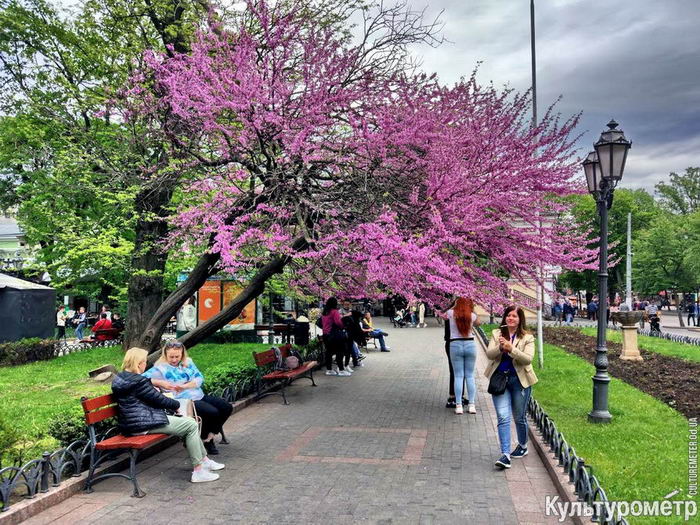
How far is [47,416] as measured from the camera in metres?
9.51

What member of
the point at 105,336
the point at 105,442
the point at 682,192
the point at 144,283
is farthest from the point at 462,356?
the point at 682,192

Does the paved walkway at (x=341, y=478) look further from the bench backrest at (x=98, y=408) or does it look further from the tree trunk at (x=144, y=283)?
the tree trunk at (x=144, y=283)

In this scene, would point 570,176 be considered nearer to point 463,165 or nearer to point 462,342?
point 463,165

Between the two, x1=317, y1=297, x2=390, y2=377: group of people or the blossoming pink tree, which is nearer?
the blossoming pink tree

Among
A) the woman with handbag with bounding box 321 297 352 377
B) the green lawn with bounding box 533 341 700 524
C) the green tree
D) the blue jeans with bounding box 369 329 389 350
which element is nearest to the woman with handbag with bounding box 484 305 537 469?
the green lawn with bounding box 533 341 700 524

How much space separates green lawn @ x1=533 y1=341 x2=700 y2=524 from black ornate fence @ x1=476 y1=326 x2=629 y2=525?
332 mm

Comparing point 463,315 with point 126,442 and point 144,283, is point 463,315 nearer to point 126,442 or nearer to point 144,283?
point 126,442

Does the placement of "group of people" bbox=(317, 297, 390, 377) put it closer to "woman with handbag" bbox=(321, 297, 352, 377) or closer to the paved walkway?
"woman with handbag" bbox=(321, 297, 352, 377)

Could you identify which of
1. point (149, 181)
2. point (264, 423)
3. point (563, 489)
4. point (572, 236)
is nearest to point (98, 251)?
point (149, 181)

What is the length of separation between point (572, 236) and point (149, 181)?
835cm

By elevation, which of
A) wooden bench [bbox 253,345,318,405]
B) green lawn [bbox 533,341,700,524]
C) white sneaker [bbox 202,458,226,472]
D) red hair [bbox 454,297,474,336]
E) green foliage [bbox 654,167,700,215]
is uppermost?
green foliage [bbox 654,167,700,215]

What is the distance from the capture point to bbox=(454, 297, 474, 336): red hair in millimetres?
8906

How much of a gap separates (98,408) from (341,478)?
2.65 m

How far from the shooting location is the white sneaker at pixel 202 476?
6090mm
